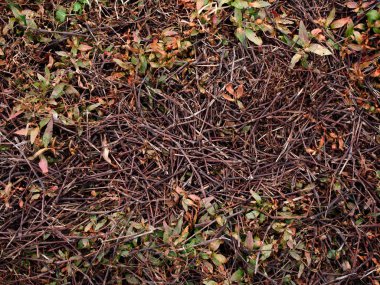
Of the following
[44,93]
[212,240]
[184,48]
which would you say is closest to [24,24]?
[44,93]

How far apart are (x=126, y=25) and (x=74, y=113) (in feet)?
1.54

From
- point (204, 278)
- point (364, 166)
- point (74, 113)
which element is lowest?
point (204, 278)

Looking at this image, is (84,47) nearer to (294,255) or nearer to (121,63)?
(121,63)

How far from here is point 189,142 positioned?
7.23 ft

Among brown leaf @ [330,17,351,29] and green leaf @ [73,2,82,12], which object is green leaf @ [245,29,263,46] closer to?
brown leaf @ [330,17,351,29]

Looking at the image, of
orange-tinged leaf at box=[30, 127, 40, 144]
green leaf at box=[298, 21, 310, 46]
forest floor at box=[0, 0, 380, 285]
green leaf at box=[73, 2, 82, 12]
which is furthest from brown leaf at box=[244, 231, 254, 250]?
green leaf at box=[73, 2, 82, 12]

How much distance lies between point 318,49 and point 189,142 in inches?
27.2

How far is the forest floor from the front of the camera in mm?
2094

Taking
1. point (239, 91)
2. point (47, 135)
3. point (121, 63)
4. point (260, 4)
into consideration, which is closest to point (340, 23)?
point (260, 4)

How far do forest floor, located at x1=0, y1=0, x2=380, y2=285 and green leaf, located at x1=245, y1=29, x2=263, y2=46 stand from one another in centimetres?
1

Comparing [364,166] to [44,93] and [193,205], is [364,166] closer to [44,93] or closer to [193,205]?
[193,205]

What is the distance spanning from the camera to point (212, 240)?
82.0 inches

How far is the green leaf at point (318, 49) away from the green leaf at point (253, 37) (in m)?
0.21

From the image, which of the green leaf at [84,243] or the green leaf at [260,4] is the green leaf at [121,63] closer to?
the green leaf at [260,4]
